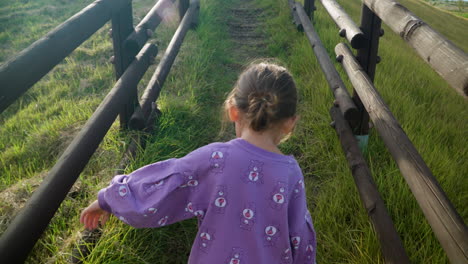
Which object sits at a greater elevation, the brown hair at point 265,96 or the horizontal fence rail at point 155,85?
the brown hair at point 265,96

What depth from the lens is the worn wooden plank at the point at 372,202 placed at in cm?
193

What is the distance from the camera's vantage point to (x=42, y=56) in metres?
1.81

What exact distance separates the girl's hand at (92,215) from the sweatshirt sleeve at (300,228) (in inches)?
29.5

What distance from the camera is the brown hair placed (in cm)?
151

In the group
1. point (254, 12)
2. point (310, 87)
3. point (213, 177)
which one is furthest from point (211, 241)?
point (254, 12)

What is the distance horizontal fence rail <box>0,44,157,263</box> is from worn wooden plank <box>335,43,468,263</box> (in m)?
1.53

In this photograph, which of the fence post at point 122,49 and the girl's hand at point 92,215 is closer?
the girl's hand at point 92,215

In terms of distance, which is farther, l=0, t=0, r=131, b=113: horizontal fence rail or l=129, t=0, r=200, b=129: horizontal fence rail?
l=129, t=0, r=200, b=129: horizontal fence rail

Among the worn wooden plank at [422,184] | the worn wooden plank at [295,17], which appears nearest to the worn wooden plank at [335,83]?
the worn wooden plank at [422,184]

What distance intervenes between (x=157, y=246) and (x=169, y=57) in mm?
2338

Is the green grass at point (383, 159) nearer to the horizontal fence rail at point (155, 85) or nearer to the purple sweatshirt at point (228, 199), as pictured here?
the purple sweatshirt at point (228, 199)

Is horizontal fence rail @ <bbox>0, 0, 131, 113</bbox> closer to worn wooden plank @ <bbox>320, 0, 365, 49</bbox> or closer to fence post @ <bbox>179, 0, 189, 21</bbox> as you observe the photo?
worn wooden plank @ <bbox>320, 0, 365, 49</bbox>

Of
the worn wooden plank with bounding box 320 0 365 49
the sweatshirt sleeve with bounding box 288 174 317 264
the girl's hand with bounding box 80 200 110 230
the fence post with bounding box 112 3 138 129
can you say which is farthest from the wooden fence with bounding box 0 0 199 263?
the worn wooden plank with bounding box 320 0 365 49

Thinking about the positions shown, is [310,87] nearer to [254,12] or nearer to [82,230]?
[82,230]
